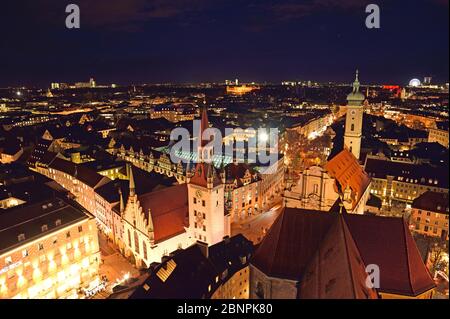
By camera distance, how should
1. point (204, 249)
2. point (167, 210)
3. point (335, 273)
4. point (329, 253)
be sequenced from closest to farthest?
point (335, 273) → point (329, 253) → point (204, 249) → point (167, 210)

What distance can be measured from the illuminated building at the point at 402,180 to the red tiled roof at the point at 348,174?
527cm

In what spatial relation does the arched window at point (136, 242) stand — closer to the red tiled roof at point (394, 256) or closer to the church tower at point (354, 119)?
the red tiled roof at point (394, 256)

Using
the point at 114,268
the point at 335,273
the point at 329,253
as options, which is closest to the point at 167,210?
the point at 114,268

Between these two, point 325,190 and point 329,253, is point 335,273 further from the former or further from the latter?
point 325,190

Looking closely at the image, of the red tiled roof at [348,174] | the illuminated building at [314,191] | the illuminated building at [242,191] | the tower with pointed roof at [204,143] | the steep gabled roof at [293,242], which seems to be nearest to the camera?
→ the steep gabled roof at [293,242]

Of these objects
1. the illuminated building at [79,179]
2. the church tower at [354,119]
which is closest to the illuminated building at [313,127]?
the church tower at [354,119]

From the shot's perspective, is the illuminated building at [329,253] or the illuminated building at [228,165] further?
the illuminated building at [228,165]

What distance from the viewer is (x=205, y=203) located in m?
35.9

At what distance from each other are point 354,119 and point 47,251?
4795 cm

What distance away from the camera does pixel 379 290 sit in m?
22.0

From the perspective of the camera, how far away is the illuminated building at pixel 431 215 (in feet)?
146
